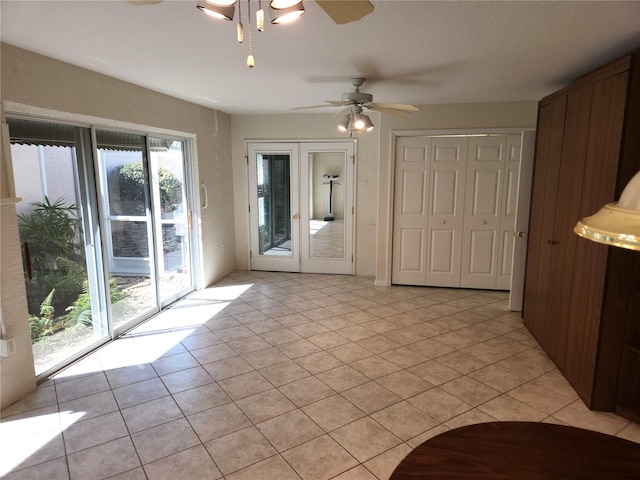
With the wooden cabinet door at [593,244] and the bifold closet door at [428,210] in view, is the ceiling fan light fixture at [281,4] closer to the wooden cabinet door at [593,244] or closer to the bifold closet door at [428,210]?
the wooden cabinet door at [593,244]

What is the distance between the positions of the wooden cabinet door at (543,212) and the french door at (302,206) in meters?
2.58

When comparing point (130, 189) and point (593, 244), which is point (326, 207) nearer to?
point (130, 189)

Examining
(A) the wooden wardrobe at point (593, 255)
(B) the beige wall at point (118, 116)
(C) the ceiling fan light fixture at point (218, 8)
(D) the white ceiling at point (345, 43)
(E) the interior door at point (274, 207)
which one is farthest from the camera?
(E) the interior door at point (274, 207)

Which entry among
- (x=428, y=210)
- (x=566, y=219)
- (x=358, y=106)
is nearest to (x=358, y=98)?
(x=358, y=106)

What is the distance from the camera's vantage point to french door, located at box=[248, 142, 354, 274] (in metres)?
5.92

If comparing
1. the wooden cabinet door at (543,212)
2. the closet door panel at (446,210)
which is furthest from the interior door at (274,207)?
the wooden cabinet door at (543,212)

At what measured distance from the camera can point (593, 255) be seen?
8.89 feet

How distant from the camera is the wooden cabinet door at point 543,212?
344cm

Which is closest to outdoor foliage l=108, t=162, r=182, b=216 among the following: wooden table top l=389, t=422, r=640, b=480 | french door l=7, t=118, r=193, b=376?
french door l=7, t=118, r=193, b=376

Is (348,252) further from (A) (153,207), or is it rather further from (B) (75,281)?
(B) (75,281)

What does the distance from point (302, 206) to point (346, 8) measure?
4734 mm

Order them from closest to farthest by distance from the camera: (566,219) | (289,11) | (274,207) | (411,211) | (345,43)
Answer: (289,11) → (345,43) → (566,219) → (411,211) → (274,207)

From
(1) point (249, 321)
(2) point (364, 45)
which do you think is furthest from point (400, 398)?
(2) point (364, 45)

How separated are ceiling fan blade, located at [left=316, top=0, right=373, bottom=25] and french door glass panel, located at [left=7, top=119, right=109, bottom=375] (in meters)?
2.68
